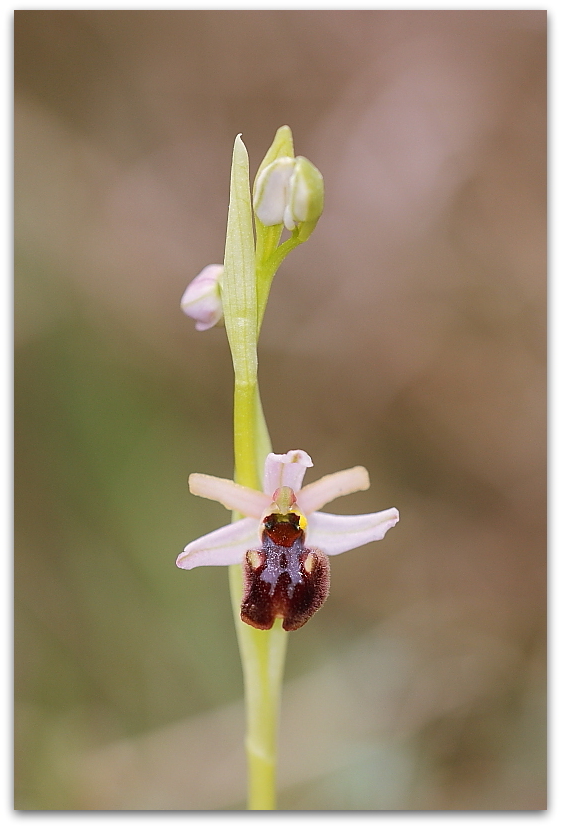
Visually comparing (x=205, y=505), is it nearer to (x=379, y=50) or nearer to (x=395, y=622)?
(x=395, y=622)

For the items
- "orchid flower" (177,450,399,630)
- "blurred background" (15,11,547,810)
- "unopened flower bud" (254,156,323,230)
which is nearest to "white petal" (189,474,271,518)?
"orchid flower" (177,450,399,630)

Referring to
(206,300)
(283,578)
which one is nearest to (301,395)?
(206,300)

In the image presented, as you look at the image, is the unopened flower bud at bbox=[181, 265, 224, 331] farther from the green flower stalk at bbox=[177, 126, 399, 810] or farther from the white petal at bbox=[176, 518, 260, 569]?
the white petal at bbox=[176, 518, 260, 569]

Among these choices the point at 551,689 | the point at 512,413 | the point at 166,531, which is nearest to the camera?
the point at 551,689

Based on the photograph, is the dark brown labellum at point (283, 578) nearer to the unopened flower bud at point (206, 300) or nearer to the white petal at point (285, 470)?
the white petal at point (285, 470)

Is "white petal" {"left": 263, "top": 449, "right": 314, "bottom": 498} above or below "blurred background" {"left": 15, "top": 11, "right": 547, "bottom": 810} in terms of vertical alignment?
below

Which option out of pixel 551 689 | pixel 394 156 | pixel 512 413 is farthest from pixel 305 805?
pixel 394 156
